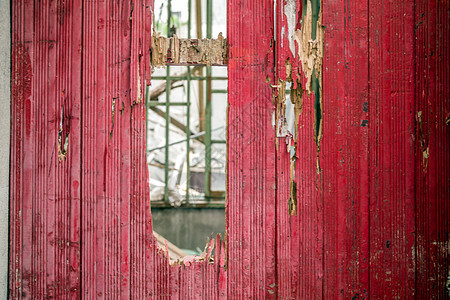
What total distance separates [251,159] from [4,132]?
2.84 feet

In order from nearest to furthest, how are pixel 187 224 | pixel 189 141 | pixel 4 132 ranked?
pixel 4 132
pixel 187 224
pixel 189 141

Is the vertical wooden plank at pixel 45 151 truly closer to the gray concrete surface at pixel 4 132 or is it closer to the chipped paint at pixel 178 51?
the gray concrete surface at pixel 4 132

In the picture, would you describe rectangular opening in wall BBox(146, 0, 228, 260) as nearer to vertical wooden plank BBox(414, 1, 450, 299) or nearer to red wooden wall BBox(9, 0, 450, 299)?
red wooden wall BBox(9, 0, 450, 299)

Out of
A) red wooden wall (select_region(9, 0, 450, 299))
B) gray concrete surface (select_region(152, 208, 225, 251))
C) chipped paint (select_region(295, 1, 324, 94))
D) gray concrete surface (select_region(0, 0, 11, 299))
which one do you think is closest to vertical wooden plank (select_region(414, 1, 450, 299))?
red wooden wall (select_region(9, 0, 450, 299))

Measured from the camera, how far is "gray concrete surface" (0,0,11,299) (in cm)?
108

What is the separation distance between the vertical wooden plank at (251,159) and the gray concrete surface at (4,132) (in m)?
0.77

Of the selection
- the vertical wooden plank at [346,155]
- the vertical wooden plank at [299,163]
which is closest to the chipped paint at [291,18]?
the vertical wooden plank at [299,163]

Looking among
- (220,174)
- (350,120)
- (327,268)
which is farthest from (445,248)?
(220,174)

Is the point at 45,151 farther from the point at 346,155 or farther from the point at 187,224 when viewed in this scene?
the point at 187,224

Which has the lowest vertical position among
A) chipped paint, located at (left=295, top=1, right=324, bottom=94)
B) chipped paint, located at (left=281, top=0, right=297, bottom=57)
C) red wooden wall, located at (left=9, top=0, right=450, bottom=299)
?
red wooden wall, located at (left=9, top=0, right=450, bottom=299)

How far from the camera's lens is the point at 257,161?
44.3 inches

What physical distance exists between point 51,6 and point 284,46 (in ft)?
2.77

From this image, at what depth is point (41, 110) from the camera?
1.11 metres

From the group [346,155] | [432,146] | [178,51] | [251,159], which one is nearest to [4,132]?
[178,51]
